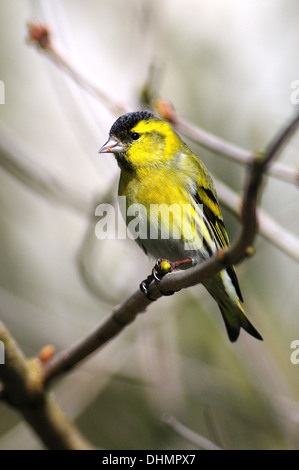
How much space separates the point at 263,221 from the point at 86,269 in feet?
4.13

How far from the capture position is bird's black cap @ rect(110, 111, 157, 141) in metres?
3.17

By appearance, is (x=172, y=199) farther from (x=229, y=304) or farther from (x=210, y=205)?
(x=229, y=304)

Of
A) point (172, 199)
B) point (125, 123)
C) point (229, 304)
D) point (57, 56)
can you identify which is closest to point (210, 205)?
point (172, 199)

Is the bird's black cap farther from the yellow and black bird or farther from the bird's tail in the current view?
the bird's tail

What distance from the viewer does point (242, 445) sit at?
15.3 ft

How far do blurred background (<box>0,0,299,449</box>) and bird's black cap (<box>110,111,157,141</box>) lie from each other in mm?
380

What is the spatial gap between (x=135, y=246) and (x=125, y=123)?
1.23 meters

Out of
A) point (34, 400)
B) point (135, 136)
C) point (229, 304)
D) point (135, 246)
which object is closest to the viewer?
point (34, 400)

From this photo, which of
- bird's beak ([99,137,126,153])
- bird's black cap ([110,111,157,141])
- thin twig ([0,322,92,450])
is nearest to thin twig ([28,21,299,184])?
bird's black cap ([110,111,157,141])

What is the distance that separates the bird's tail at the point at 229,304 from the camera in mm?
3055

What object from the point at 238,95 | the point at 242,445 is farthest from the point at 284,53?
the point at 242,445

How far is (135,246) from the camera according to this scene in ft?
13.7

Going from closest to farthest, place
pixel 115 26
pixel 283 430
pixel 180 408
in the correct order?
pixel 283 430, pixel 180 408, pixel 115 26

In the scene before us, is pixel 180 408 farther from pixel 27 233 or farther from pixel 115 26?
pixel 115 26
